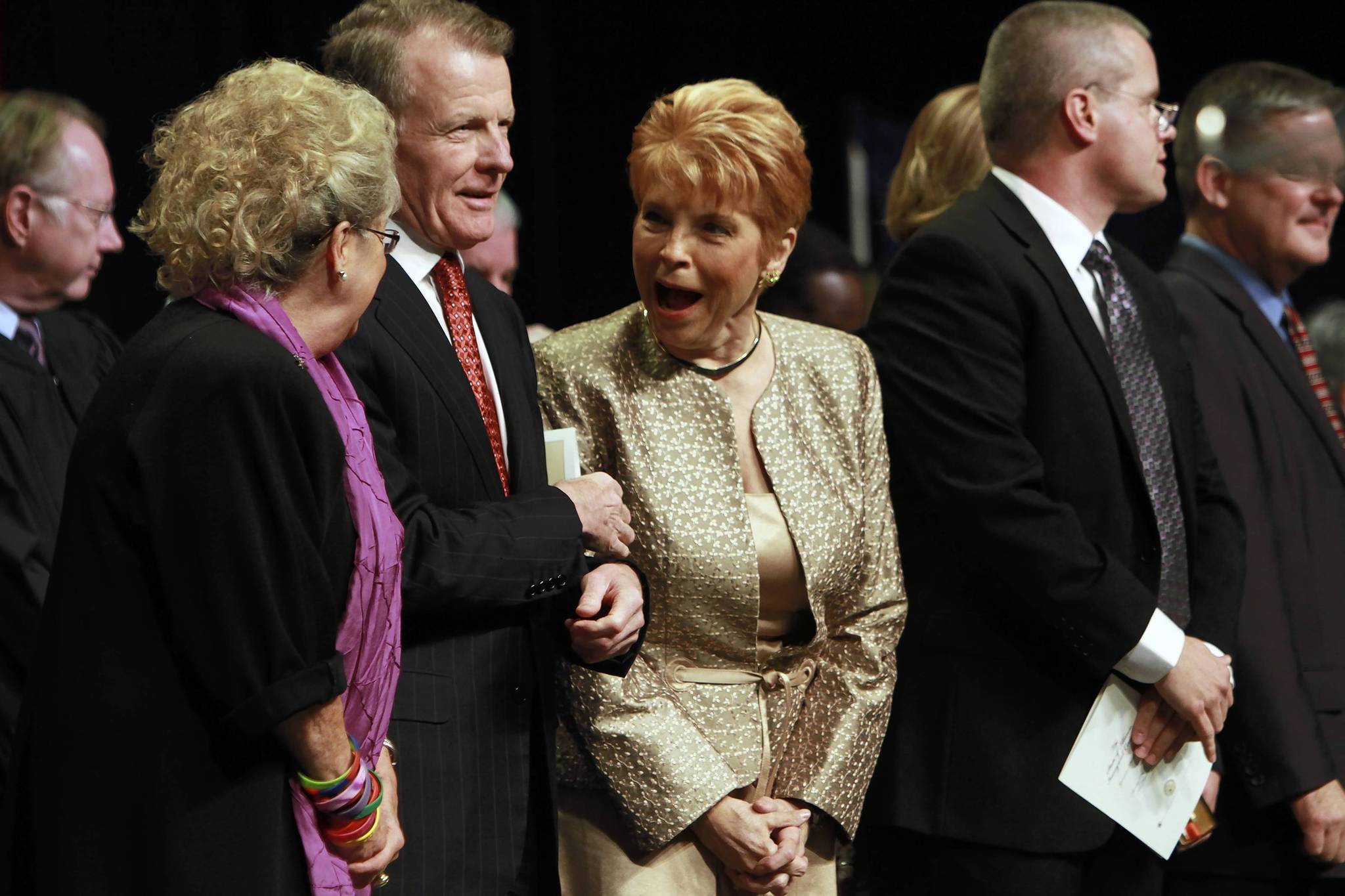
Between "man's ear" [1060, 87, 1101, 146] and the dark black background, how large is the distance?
50 centimetres

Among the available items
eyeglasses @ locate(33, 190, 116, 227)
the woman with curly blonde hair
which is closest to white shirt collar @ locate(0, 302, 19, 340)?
eyeglasses @ locate(33, 190, 116, 227)

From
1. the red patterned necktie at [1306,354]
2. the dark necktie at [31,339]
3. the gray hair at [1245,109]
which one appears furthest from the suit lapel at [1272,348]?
the dark necktie at [31,339]

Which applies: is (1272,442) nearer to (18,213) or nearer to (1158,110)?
(1158,110)

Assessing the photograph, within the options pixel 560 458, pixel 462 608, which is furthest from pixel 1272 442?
pixel 462 608

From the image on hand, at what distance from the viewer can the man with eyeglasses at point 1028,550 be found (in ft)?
8.38

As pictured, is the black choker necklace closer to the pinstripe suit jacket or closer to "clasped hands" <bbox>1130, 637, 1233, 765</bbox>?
Answer: the pinstripe suit jacket

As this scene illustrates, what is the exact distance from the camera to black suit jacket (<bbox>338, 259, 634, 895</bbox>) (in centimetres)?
208

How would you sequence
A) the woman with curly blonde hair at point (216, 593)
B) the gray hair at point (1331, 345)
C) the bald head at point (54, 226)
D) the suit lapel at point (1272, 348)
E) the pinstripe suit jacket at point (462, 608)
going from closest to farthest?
the woman with curly blonde hair at point (216, 593) < the pinstripe suit jacket at point (462, 608) < the suit lapel at point (1272, 348) < the bald head at point (54, 226) < the gray hair at point (1331, 345)

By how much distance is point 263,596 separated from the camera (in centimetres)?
171

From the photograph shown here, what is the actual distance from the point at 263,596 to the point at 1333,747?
2.23 metres

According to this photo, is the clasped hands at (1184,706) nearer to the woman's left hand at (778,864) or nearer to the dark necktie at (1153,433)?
the dark necktie at (1153,433)

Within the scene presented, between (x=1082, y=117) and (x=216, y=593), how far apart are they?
6.17 ft

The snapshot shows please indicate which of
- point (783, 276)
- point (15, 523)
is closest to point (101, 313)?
point (15, 523)

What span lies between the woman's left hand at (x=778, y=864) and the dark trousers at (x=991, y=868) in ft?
1.12
